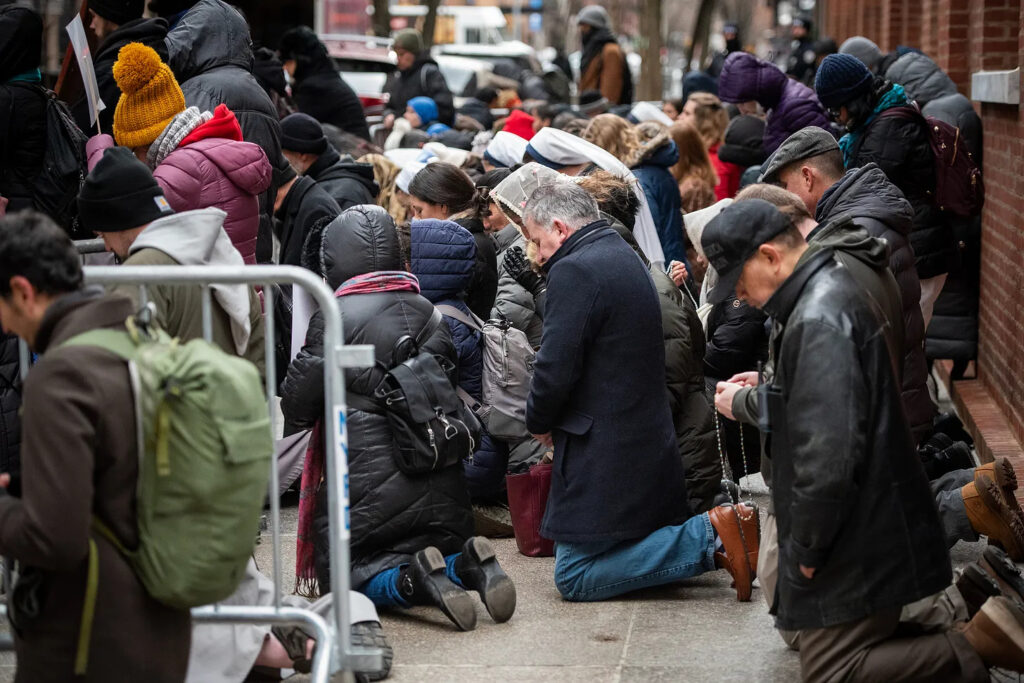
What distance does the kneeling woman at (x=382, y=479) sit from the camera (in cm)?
565

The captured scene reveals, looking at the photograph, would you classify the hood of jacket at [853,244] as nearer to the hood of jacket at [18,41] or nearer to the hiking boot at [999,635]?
the hiking boot at [999,635]

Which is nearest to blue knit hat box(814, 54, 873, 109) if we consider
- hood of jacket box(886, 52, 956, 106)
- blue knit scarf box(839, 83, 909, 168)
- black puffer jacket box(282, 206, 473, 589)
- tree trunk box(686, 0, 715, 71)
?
blue knit scarf box(839, 83, 909, 168)

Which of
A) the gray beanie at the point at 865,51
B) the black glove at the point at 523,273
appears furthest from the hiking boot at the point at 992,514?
the gray beanie at the point at 865,51

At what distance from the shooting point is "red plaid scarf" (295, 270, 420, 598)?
18.7 feet

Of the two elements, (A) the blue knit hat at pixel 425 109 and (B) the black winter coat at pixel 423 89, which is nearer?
(A) the blue knit hat at pixel 425 109

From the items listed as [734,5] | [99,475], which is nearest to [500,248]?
[99,475]

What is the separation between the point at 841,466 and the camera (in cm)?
433

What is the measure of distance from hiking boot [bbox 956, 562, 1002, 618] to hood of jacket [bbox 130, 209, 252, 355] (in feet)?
9.25

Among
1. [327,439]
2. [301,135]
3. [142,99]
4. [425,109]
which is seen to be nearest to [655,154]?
[301,135]

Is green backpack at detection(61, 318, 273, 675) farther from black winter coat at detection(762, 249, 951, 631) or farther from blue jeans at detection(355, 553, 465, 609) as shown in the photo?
blue jeans at detection(355, 553, 465, 609)

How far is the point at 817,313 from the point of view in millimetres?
4402

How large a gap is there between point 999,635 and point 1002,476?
1.55m

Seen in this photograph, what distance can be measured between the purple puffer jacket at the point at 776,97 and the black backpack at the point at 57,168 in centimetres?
558

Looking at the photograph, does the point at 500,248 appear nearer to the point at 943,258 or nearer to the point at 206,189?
the point at 206,189
